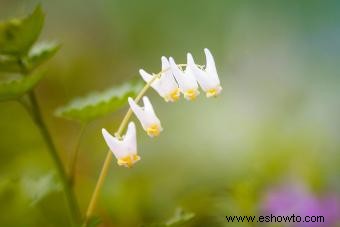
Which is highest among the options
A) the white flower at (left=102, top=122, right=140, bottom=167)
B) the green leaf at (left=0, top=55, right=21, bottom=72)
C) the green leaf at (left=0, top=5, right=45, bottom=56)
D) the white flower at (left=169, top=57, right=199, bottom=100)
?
the green leaf at (left=0, top=5, right=45, bottom=56)

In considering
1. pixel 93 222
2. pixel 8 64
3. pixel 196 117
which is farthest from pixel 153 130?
pixel 196 117

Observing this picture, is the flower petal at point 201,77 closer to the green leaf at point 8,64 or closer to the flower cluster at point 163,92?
the flower cluster at point 163,92

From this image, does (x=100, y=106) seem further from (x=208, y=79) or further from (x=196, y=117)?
(x=196, y=117)

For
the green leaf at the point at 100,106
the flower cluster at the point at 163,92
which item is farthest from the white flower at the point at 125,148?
the green leaf at the point at 100,106

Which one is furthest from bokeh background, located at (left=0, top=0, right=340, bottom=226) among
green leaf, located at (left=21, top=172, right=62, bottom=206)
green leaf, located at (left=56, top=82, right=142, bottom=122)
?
green leaf, located at (left=56, top=82, right=142, bottom=122)

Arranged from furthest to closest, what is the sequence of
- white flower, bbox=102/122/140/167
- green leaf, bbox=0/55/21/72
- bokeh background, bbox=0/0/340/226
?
bokeh background, bbox=0/0/340/226, green leaf, bbox=0/55/21/72, white flower, bbox=102/122/140/167

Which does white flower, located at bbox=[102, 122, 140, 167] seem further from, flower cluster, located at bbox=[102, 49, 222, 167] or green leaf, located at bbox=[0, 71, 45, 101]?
green leaf, located at bbox=[0, 71, 45, 101]

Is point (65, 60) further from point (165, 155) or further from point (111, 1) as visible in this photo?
point (165, 155)
